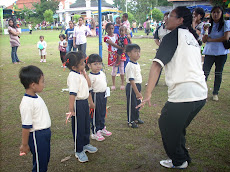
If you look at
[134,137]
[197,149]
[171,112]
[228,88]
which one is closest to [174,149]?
[171,112]

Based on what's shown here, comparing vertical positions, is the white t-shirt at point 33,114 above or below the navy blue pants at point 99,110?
above

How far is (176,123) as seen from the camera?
8.08 ft

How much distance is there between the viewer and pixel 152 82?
7.66 feet

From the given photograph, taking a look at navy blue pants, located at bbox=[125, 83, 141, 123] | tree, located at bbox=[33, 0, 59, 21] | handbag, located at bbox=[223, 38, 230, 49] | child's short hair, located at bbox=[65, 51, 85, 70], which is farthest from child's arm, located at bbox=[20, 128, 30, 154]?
tree, located at bbox=[33, 0, 59, 21]

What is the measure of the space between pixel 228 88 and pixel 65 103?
444 cm

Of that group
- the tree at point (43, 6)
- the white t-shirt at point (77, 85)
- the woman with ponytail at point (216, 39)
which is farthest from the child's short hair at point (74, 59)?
the tree at point (43, 6)

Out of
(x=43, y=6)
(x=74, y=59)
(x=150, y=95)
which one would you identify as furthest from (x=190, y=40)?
(x=43, y=6)

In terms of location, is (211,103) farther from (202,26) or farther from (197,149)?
(197,149)

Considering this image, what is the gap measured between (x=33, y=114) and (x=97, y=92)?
4.38 ft

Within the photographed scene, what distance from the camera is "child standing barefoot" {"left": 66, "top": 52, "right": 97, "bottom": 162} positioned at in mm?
2795

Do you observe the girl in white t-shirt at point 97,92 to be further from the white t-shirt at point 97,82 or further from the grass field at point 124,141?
the grass field at point 124,141

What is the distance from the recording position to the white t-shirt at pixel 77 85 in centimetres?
278

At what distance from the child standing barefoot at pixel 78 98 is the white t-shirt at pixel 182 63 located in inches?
41.0

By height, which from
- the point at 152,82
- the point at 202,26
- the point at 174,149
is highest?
the point at 202,26
